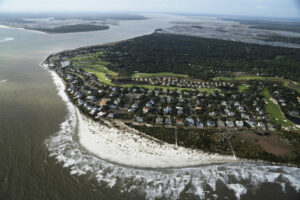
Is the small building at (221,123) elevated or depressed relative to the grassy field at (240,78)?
depressed

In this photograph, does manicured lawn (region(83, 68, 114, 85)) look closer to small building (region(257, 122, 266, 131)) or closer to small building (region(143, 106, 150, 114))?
small building (region(143, 106, 150, 114))

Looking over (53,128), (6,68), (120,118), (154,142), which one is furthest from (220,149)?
(6,68)

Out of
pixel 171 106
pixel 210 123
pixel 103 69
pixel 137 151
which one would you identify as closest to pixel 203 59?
pixel 103 69

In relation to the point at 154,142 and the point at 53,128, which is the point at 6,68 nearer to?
the point at 53,128

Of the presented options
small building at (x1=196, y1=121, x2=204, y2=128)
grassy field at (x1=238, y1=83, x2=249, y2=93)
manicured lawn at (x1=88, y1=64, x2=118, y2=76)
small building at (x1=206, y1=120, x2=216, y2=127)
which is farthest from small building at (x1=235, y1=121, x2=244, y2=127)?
manicured lawn at (x1=88, y1=64, x2=118, y2=76)

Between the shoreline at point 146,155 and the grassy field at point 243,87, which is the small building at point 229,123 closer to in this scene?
the shoreline at point 146,155

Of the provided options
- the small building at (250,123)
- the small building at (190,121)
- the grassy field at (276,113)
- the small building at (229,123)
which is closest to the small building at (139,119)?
the small building at (190,121)
